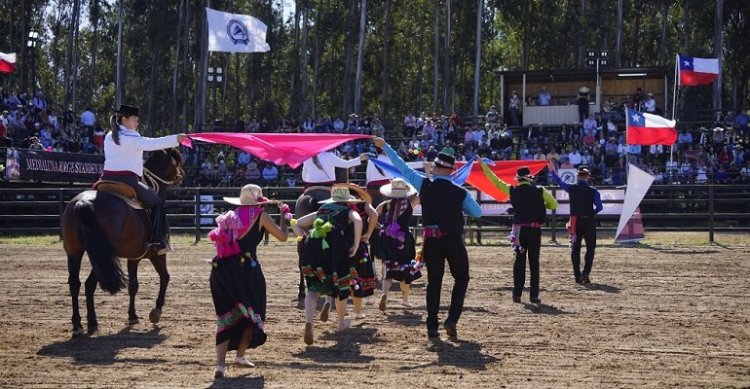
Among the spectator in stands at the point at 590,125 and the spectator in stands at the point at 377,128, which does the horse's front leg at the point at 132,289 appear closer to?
the spectator in stands at the point at 377,128

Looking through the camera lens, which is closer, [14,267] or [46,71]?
[14,267]

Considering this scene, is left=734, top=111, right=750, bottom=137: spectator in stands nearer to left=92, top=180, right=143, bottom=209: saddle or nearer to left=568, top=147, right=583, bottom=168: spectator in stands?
left=568, top=147, right=583, bottom=168: spectator in stands

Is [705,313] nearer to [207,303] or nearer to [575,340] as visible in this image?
[575,340]

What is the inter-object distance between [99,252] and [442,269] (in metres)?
3.64

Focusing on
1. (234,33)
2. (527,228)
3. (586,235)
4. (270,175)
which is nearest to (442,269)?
(527,228)

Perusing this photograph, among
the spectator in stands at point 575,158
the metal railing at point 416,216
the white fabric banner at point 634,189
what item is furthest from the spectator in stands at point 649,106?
the white fabric banner at point 634,189

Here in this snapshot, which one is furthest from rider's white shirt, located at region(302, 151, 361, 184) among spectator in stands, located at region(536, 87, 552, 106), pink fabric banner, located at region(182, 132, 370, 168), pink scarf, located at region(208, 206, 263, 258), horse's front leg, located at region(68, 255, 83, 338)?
spectator in stands, located at region(536, 87, 552, 106)

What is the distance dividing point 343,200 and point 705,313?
496cm

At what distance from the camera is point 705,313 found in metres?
13.0

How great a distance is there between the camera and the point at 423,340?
37.0 feet

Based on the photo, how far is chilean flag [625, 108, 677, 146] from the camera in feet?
92.0

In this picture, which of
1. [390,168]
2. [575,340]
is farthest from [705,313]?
[390,168]

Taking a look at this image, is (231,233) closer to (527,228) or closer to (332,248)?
(332,248)

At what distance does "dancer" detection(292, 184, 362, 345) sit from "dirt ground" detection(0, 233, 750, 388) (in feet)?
1.97
